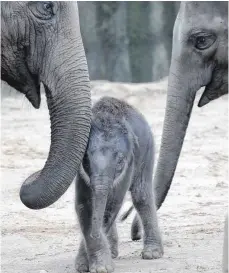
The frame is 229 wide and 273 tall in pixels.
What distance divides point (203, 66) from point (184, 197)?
90.4 inches

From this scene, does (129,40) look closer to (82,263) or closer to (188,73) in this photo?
(188,73)

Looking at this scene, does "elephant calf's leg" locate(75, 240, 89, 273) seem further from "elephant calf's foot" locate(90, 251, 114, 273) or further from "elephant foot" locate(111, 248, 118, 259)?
"elephant foot" locate(111, 248, 118, 259)

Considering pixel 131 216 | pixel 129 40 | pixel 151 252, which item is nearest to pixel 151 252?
pixel 151 252

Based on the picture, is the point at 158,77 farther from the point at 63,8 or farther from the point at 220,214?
the point at 63,8

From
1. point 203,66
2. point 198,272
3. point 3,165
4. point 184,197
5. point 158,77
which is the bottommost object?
point 158,77

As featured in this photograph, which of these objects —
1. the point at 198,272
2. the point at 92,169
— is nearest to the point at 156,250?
the point at 198,272

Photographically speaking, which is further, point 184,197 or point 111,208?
point 184,197

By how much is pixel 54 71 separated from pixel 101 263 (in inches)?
39.7

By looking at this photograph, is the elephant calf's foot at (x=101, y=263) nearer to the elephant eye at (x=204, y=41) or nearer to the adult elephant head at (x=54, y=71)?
the adult elephant head at (x=54, y=71)

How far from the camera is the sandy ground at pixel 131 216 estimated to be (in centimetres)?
538

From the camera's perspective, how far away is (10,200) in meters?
7.76

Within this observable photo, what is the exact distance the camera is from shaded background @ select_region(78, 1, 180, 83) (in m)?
15.6

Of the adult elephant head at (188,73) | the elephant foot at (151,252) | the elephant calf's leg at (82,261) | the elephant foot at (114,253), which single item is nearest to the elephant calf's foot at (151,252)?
the elephant foot at (151,252)

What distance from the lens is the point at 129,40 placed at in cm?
1564
